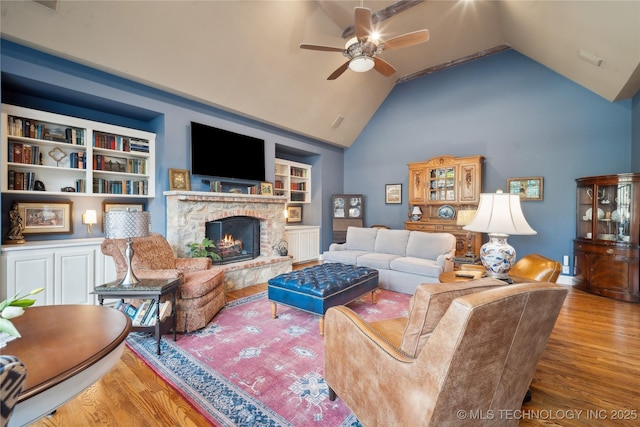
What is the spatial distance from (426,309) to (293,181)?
571 centimetres

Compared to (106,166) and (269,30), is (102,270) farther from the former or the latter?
(269,30)

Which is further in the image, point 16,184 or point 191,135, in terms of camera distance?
point 191,135

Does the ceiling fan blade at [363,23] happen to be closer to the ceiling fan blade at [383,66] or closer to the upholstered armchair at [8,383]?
the ceiling fan blade at [383,66]

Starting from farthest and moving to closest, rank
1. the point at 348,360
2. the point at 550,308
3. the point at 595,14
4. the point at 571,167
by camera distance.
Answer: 1. the point at 571,167
2. the point at 595,14
3. the point at 348,360
4. the point at 550,308

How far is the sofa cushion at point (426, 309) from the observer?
45.6 inches

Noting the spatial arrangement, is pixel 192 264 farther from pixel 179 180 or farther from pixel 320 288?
pixel 320 288

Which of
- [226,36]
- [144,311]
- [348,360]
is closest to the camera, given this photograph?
[348,360]

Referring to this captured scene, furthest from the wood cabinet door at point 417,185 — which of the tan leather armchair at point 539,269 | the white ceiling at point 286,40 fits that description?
the tan leather armchair at point 539,269

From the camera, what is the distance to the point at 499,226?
2.06 meters

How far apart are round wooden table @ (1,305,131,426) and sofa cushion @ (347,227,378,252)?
3.92 m

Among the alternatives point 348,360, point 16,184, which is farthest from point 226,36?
point 348,360

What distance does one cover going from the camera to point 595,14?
294cm

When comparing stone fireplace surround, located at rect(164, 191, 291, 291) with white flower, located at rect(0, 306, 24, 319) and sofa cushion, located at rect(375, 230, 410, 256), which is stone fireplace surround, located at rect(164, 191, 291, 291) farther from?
white flower, located at rect(0, 306, 24, 319)

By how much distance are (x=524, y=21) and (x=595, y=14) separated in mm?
1199
